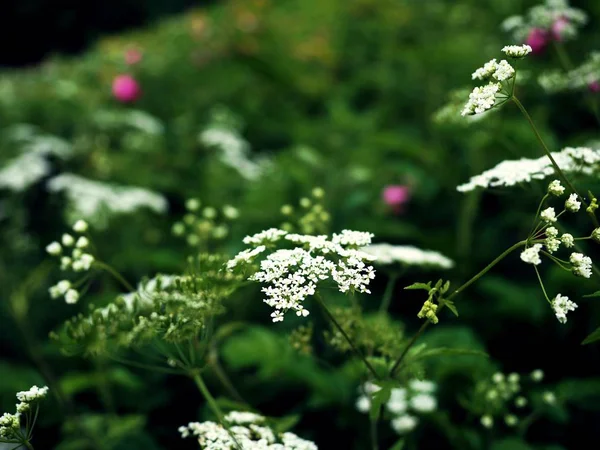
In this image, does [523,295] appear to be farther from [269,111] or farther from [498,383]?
[269,111]

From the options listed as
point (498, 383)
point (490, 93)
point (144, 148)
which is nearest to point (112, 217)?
point (144, 148)

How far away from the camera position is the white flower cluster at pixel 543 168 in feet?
8.09

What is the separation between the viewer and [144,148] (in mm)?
6238

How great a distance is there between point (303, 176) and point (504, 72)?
3.14 m

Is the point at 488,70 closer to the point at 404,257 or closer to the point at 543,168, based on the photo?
the point at 543,168

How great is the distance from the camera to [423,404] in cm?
321

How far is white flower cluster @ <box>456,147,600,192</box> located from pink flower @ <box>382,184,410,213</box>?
2497mm

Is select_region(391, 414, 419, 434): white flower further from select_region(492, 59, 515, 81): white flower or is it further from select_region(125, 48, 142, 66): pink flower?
select_region(125, 48, 142, 66): pink flower

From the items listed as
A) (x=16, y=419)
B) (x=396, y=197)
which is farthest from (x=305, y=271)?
(x=396, y=197)

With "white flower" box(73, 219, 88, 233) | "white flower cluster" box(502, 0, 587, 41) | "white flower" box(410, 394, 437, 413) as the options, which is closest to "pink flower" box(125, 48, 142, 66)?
"white flower cluster" box(502, 0, 587, 41)

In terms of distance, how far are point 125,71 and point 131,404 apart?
4965 mm

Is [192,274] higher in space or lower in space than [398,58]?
higher

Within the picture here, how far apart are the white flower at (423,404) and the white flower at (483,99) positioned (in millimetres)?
1751

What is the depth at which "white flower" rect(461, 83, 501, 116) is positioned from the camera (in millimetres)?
1957
